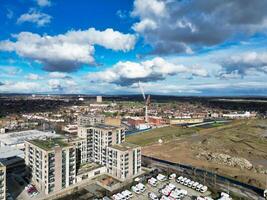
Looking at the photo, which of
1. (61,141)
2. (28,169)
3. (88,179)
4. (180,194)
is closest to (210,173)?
(180,194)

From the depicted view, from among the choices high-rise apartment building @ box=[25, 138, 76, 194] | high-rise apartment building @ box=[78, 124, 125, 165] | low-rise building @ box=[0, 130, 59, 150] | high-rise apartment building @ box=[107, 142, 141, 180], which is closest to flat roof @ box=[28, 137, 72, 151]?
A: high-rise apartment building @ box=[25, 138, 76, 194]

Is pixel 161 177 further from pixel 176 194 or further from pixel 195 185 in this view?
pixel 176 194

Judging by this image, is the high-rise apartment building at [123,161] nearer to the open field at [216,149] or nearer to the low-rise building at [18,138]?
the open field at [216,149]

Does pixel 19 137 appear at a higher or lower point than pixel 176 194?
higher

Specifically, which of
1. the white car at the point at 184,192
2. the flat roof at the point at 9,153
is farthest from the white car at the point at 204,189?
the flat roof at the point at 9,153

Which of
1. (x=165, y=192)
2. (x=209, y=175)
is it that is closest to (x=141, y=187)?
(x=165, y=192)

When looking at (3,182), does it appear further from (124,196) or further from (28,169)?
(124,196)
